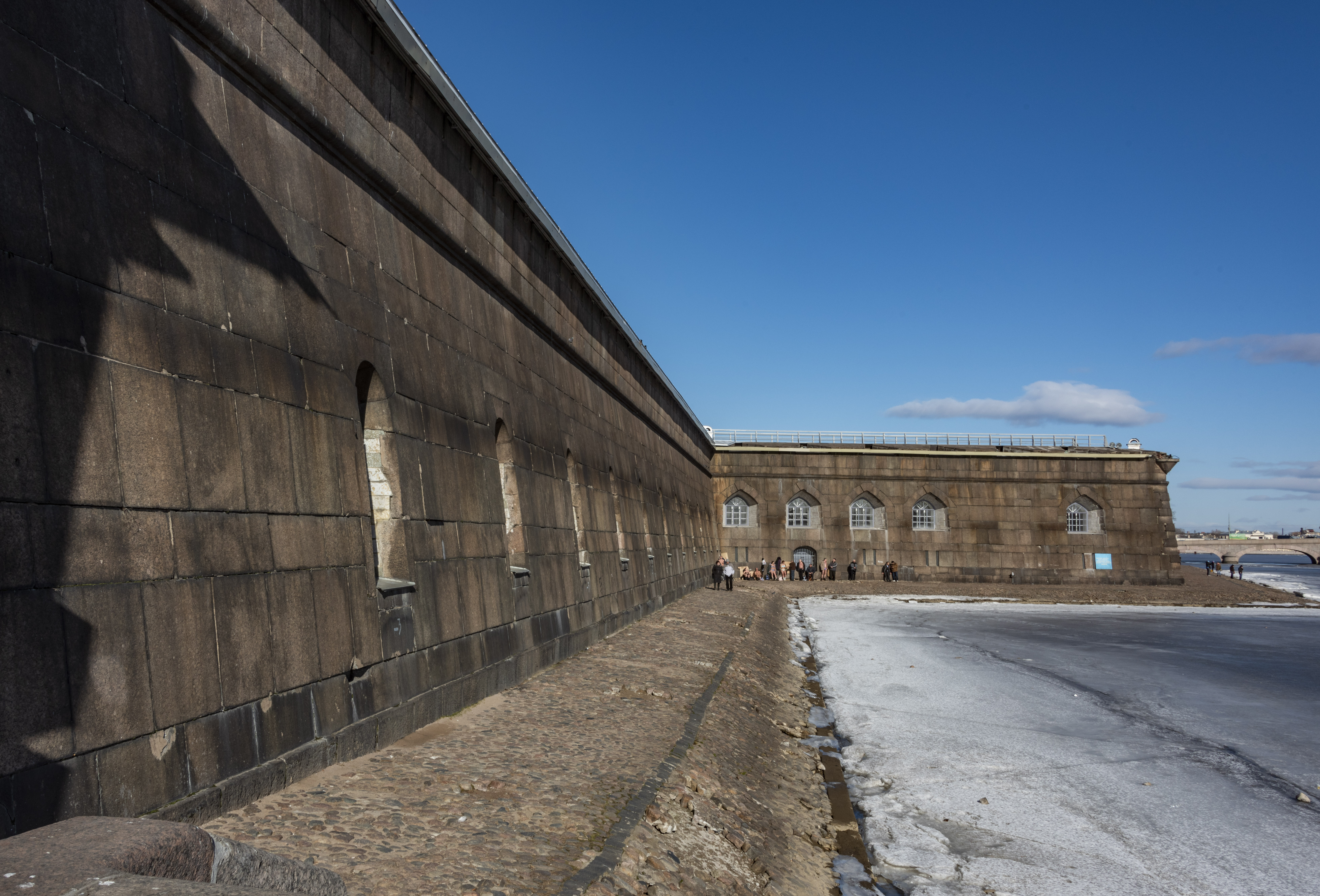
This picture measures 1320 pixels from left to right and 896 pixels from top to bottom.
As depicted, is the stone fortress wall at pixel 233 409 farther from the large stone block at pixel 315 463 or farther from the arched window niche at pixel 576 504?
the arched window niche at pixel 576 504

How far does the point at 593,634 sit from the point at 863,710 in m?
4.43

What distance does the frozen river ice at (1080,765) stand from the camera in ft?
22.5

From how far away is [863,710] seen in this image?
503 inches

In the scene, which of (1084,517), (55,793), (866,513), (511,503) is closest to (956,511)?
(866,513)

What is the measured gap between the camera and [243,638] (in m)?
5.44

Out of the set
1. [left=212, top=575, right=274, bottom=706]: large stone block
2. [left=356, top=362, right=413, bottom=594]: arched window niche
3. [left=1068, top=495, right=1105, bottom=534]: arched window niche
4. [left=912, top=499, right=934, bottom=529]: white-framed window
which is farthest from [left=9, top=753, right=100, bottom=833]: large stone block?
[left=1068, top=495, right=1105, bottom=534]: arched window niche

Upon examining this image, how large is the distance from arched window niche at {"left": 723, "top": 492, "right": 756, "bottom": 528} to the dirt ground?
418 centimetres

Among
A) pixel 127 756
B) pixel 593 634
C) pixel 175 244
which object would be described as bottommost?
pixel 593 634

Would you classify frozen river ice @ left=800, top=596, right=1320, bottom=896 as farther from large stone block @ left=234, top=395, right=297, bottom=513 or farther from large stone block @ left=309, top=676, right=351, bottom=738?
large stone block @ left=234, top=395, right=297, bottom=513

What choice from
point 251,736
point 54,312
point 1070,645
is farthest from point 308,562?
point 1070,645

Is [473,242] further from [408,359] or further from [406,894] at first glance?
[406,894]

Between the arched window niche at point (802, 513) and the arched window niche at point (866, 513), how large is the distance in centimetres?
154

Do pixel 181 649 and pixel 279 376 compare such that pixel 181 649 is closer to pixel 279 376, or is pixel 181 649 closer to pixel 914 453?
pixel 279 376

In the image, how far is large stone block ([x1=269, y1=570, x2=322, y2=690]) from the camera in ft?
19.0
